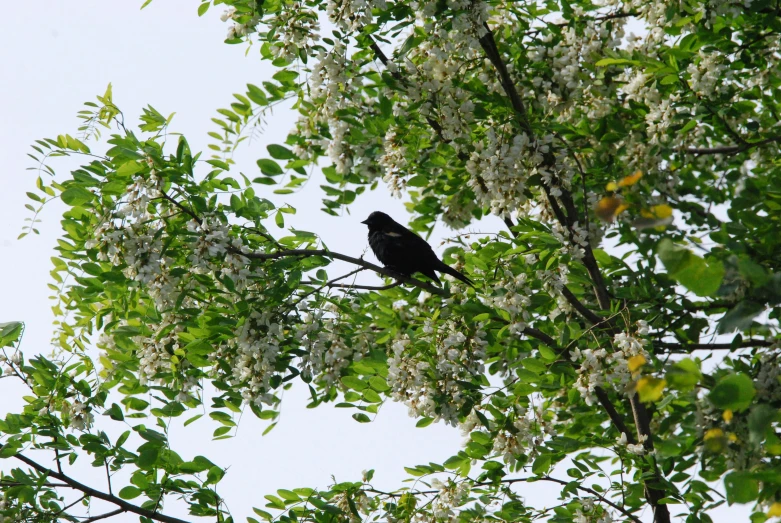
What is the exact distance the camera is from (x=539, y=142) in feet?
16.2

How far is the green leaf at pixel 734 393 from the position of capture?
2189mm

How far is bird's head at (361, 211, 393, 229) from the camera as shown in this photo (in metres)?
7.55

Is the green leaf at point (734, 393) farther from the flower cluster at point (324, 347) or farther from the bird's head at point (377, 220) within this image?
the bird's head at point (377, 220)

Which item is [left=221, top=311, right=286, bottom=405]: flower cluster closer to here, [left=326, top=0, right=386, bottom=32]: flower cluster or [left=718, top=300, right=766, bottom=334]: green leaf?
[left=326, top=0, right=386, bottom=32]: flower cluster

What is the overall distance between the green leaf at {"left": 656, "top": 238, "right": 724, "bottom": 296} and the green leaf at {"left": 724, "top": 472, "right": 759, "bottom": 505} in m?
0.61

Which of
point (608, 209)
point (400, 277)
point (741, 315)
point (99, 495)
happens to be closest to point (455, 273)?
point (400, 277)

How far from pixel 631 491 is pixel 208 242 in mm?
3019

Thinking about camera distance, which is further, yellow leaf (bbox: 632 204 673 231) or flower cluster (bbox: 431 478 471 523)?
flower cluster (bbox: 431 478 471 523)

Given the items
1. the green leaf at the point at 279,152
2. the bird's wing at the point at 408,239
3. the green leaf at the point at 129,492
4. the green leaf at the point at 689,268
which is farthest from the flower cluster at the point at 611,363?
the green leaf at the point at 129,492

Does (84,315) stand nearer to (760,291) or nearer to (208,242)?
(208,242)

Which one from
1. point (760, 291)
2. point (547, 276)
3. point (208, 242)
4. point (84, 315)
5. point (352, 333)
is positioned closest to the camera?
point (760, 291)

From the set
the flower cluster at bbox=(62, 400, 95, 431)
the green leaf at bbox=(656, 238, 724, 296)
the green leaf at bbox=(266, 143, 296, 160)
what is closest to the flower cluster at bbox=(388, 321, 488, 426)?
the green leaf at bbox=(266, 143, 296, 160)

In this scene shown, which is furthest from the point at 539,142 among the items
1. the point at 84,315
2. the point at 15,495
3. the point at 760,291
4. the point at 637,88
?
the point at 15,495

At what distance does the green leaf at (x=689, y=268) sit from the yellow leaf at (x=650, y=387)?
10.4 inches
